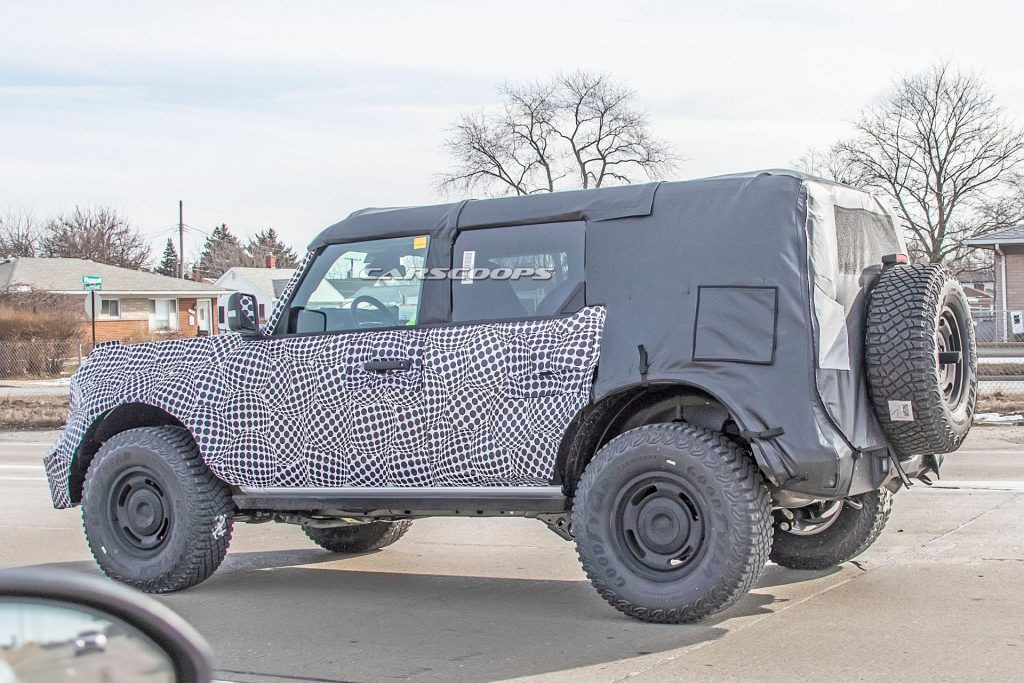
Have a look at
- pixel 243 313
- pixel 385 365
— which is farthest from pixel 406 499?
pixel 243 313

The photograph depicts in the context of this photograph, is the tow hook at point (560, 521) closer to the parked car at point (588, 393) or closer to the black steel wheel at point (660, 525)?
the parked car at point (588, 393)

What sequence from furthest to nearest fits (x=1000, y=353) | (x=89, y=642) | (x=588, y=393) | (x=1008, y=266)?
(x=1008, y=266), (x=1000, y=353), (x=588, y=393), (x=89, y=642)

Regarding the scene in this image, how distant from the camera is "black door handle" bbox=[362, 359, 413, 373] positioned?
245 inches

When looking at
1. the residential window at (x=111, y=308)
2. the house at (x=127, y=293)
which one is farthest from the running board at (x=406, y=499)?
the residential window at (x=111, y=308)

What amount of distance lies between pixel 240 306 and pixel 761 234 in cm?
289

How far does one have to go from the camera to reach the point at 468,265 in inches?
250

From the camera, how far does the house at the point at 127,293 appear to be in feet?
171

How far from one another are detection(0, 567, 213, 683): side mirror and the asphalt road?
2.98 metres

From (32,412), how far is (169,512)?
16904 millimetres

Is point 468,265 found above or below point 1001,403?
above

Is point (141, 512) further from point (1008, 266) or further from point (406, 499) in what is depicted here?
point (1008, 266)

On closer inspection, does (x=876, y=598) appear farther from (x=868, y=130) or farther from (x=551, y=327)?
(x=868, y=130)

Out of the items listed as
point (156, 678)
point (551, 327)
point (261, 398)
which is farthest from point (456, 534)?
point (156, 678)

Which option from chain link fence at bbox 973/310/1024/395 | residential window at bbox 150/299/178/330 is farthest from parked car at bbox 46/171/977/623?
residential window at bbox 150/299/178/330
